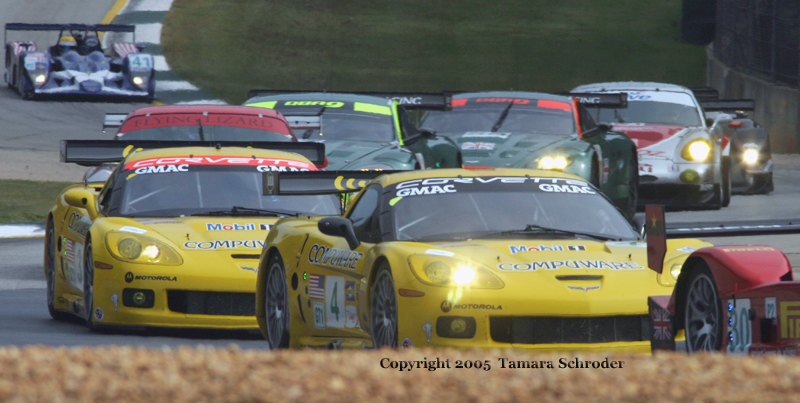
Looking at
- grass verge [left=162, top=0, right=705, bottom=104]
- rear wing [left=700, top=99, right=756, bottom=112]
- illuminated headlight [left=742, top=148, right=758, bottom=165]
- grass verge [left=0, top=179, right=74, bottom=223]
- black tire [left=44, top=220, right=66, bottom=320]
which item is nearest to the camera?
black tire [left=44, top=220, right=66, bottom=320]

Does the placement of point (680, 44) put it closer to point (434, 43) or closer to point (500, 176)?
point (434, 43)

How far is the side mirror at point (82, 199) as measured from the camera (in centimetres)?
898

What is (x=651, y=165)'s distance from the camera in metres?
14.5

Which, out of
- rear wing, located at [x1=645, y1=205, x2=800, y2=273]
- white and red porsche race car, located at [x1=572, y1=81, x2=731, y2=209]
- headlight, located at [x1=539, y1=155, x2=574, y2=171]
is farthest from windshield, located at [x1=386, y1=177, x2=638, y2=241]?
white and red porsche race car, located at [x1=572, y1=81, x2=731, y2=209]

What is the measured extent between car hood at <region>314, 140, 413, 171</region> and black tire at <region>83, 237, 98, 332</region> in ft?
11.3

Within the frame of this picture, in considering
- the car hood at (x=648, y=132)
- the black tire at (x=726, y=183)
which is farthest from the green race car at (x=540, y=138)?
the black tire at (x=726, y=183)

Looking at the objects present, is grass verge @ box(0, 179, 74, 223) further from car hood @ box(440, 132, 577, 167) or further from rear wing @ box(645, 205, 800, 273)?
rear wing @ box(645, 205, 800, 273)

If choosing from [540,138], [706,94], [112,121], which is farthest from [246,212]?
[706,94]

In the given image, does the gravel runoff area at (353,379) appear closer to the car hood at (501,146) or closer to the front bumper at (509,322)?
the front bumper at (509,322)

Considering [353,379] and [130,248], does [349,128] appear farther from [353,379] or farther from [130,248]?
[353,379]

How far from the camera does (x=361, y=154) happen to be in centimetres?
1177

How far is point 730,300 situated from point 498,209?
222cm

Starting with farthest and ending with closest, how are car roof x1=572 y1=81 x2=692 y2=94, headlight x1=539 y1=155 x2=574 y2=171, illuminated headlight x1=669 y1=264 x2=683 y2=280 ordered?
car roof x1=572 y1=81 x2=692 y2=94 → headlight x1=539 y1=155 x2=574 y2=171 → illuminated headlight x1=669 y1=264 x2=683 y2=280

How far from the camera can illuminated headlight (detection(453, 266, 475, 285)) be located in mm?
6098
